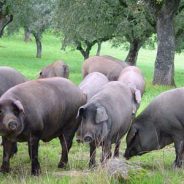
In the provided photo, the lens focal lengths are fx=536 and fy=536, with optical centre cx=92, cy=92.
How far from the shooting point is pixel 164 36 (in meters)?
25.6

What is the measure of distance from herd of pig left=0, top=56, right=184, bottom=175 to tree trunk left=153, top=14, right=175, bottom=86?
15.1 meters

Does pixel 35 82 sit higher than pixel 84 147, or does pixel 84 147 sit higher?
pixel 35 82

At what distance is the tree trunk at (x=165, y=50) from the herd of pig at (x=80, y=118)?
49.7 feet

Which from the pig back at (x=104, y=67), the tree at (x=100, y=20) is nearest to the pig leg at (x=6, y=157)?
the pig back at (x=104, y=67)

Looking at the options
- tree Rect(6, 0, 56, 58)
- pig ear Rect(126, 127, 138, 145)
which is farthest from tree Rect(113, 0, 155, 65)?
pig ear Rect(126, 127, 138, 145)

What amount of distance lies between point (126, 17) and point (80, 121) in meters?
23.5

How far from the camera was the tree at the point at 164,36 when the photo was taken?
990 inches

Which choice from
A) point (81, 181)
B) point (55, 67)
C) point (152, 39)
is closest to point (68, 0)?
point (55, 67)

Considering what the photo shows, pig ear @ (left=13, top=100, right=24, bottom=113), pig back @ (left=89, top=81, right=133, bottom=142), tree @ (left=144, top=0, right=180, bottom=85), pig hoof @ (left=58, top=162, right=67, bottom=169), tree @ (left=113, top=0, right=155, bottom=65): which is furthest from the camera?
tree @ (left=113, top=0, right=155, bottom=65)

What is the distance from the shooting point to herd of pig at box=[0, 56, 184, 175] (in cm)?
819

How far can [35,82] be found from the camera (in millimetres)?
8977

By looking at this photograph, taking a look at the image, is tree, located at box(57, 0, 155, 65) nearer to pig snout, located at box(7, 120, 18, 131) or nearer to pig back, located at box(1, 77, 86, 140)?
pig back, located at box(1, 77, 86, 140)

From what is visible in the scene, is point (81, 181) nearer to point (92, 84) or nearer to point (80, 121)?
point (80, 121)

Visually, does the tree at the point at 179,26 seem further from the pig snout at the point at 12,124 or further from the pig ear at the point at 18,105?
the pig snout at the point at 12,124
